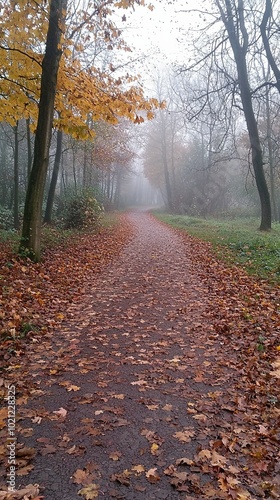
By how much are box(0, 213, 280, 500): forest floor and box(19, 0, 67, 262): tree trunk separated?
195cm

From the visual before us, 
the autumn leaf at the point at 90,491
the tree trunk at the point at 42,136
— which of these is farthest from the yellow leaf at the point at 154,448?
the tree trunk at the point at 42,136

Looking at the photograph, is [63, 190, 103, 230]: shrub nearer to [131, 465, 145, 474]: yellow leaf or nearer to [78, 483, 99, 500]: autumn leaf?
[131, 465, 145, 474]: yellow leaf

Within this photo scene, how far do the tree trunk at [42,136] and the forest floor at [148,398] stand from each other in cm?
195

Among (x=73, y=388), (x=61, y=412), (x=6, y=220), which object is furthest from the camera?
(x=6, y=220)

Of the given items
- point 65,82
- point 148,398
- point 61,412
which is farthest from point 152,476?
point 65,82

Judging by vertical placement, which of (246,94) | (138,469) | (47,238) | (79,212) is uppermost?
(246,94)

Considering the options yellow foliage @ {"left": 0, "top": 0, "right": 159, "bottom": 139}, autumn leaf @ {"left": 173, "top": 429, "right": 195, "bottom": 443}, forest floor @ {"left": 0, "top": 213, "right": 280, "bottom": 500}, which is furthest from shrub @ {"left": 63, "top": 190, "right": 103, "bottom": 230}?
autumn leaf @ {"left": 173, "top": 429, "right": 195, "bottom": 443}

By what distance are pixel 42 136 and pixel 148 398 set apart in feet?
23.8

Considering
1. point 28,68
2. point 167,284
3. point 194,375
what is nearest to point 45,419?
point 194,375

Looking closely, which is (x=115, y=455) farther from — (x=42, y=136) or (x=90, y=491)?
(x=42, y=136)

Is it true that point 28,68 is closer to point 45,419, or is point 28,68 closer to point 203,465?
point 45,419

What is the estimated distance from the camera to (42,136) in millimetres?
8781

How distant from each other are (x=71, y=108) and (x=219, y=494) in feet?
35.3

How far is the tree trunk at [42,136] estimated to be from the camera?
8508 millimetres
